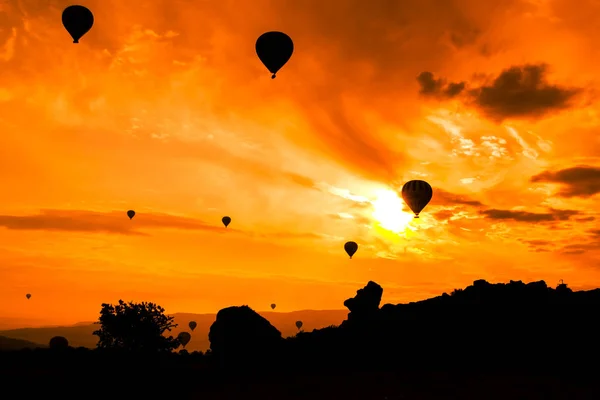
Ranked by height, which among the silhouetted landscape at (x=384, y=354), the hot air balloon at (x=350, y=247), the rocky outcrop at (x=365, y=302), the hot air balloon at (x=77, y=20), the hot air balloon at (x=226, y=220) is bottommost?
the silhouetted landscape at (x=384, y=354)

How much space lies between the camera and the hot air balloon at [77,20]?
76.1m

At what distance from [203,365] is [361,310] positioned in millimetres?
18079

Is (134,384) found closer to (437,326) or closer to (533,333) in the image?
(437,326)

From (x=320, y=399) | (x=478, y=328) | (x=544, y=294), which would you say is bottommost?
(x=320, y=399)

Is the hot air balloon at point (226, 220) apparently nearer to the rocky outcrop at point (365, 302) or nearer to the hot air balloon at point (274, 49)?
the hot air balloon at point (274, 49)

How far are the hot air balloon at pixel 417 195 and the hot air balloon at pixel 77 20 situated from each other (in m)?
46.3

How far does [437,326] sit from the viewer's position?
52.4m

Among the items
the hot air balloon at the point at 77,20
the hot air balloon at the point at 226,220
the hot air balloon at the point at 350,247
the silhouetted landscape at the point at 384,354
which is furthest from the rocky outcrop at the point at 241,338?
the hot air balloon at the point at 226,220

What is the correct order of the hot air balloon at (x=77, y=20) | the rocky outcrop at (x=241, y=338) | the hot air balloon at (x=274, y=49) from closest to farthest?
the rocky outcrop at (x=241, y=338) → the hot air balloon at (x=274, y=49) → the hot air balloon at (x=77, y=20)

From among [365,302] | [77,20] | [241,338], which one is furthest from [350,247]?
[77,20]

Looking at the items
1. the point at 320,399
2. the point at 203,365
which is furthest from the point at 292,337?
the point at 320,399

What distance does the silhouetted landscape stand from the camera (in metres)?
37.2

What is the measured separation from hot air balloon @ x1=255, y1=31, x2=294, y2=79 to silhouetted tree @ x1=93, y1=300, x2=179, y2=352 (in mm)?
31214

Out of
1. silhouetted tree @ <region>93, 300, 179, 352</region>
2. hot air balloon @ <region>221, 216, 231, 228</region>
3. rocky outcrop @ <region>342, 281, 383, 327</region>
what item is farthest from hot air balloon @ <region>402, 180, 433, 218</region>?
hot air balloon @ <region>221, 216, 231, 228</region>
